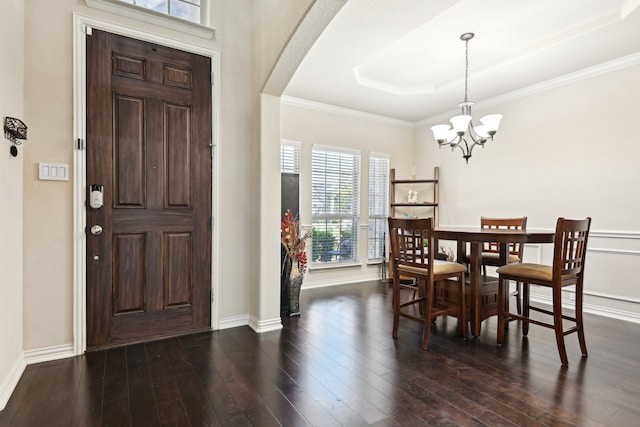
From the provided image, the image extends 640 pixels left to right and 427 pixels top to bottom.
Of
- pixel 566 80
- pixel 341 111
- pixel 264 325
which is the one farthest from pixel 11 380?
pixel 566 80

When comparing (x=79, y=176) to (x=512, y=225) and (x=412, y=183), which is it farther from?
(x=412, y=183)

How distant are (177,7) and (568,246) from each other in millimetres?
3897

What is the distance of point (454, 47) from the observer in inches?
134

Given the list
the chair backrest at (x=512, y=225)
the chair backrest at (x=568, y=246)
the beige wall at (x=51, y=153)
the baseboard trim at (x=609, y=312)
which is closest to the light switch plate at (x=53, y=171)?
the beige wall at (x=51, y=153)

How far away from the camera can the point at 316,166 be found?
16.3 feet

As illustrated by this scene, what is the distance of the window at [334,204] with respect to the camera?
195 inches

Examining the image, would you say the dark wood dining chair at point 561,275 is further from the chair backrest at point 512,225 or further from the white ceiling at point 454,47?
the white ceiling at point 454,47

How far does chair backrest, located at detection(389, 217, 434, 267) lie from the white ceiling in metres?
1.73

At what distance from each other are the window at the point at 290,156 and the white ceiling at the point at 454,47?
2.35ft

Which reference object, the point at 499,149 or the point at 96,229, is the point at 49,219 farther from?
the point at 499,149

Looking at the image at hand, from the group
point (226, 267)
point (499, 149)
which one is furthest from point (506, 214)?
point (226, 267)

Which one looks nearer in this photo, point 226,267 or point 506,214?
point 226,267

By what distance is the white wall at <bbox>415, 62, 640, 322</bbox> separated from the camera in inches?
137

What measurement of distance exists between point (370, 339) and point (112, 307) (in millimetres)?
2153
